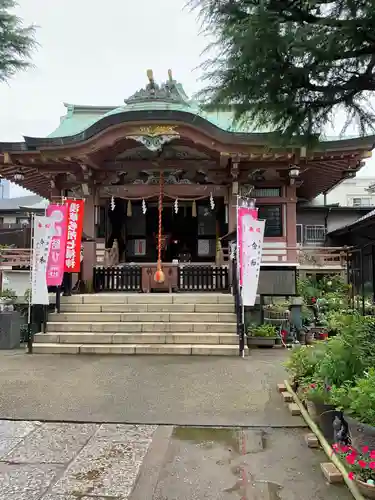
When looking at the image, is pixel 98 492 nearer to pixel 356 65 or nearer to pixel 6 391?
pixel 6 391

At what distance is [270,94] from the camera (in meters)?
3.98

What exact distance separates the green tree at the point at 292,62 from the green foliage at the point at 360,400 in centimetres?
257

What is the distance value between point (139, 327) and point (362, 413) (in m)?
6.75

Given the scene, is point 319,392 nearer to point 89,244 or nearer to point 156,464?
point 156,464

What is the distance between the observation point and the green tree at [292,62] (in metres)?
3.50

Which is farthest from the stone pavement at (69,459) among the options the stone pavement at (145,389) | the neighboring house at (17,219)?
the neighboring house at (17,219)

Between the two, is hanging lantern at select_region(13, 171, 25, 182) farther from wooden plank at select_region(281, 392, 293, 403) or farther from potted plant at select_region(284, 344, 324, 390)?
wooden plank at select_region(281, 392, 293, 403)

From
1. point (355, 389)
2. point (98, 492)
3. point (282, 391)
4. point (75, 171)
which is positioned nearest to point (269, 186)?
point (75, 171)

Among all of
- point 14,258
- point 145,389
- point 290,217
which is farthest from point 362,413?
point 14,258

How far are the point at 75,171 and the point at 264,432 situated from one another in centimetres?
Answer: 1028

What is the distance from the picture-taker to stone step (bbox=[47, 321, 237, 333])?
948 cm

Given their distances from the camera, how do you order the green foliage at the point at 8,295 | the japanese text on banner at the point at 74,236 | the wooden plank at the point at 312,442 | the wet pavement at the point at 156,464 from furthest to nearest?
the green foliage at the point at 8,295, the japanese text on banner at the point at 74,236, the wooden plank at the point at 312,442, the wet pavement at the point at 156,464

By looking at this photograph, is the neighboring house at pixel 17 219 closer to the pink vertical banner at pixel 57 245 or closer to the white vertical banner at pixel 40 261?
the pink vertical banner at pixel 57 245

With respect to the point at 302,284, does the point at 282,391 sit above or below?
below
